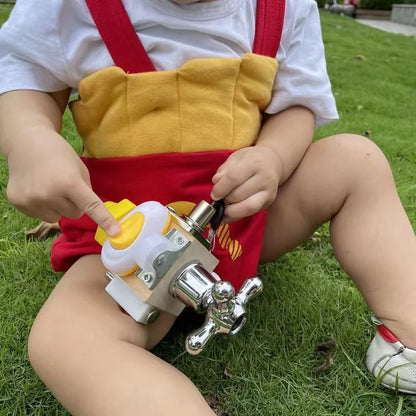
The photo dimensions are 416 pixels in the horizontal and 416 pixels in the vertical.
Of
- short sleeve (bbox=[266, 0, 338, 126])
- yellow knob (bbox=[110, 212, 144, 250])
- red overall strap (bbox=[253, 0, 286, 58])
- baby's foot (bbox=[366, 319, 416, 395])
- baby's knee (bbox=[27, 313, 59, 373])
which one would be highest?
red overall strap (bbox=[253, 0, 286, 58])

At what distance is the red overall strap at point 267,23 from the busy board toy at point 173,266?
1.26ft

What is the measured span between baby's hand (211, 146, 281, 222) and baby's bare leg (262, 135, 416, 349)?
0.13 meters

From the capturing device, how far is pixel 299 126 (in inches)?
42.6

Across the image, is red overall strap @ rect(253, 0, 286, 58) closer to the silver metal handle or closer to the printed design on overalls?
the printed design on overalls

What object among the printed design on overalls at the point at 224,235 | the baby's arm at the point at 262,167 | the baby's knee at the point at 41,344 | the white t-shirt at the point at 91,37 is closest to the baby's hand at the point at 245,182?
the baby's arm at the point at 262,167

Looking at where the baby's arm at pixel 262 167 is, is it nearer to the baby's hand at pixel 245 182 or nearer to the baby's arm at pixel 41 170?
the baby's hand at pixel 245 182

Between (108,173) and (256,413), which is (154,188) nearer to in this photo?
(108,173)

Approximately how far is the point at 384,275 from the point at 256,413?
316mm

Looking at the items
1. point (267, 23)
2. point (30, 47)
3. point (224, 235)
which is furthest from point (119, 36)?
point (224, 235)

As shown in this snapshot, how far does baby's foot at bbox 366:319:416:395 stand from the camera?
2.92 feet

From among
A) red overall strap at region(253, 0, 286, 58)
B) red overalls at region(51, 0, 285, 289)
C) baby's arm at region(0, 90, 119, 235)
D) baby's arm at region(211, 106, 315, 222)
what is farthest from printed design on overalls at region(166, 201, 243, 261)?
red overall strap at region(253, 0, 286, 58)

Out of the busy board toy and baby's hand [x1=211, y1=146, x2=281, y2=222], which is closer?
the busy board toy

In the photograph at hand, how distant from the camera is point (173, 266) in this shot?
2.51 ft

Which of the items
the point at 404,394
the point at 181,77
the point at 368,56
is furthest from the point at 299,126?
the point at 368,56
